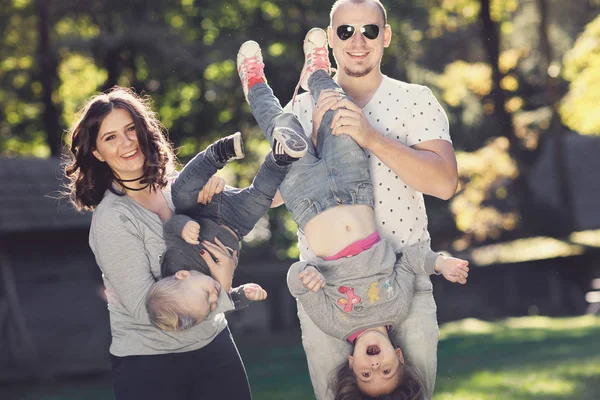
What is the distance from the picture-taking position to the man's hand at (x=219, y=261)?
439cm

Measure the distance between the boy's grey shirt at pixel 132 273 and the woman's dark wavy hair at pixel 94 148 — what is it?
79 millimetres

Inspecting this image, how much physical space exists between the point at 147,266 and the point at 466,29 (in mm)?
26307

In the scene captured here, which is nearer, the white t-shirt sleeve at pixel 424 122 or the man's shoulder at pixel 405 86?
the white t-shirt sleeve at pixel 424 122

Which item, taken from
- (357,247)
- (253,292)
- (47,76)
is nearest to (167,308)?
(253,292)

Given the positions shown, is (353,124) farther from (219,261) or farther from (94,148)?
(94,148)

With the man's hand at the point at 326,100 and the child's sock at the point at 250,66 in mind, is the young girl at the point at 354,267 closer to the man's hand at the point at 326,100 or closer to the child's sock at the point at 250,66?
the man's hand at the point at 326,100

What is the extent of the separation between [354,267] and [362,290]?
0.34ft

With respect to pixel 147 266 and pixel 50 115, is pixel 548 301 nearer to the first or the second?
pixel 50 115

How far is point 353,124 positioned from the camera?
413cm

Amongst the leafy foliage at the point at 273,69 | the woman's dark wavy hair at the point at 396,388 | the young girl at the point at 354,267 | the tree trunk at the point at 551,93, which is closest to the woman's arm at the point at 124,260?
the young girl at the point at 354,267

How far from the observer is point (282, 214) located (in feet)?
68.9

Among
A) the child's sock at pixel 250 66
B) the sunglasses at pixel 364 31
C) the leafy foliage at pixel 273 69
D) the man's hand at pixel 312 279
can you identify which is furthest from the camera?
the leafy foliage at pixel 273 69

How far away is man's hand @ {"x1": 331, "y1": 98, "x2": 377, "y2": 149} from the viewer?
13.6 ft

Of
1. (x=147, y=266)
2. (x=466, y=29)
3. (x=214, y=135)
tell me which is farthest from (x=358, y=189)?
(x=466, y=29)
